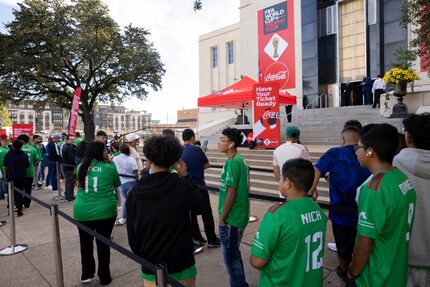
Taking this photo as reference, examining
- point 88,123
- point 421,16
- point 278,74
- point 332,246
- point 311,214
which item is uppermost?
point 278,74

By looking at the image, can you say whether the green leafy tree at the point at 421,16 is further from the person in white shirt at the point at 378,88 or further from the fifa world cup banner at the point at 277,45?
the fifa world cup banner at the point at 277,45

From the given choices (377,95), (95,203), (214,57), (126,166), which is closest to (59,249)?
(95,203)

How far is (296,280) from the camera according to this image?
180 cm

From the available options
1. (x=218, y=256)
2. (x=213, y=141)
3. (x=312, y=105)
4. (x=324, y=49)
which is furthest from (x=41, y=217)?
(x=324, y=49)

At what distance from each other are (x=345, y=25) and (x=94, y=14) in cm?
1914

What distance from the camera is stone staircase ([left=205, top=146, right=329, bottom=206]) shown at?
299 inches

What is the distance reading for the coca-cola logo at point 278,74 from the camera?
22.5 meters

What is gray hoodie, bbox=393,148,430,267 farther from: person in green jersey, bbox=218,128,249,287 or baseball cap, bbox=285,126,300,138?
baseball cap, bbox=285,126,300,138

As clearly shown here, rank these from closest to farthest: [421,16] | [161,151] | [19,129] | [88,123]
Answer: [161,151] → [421,16] → [19,129] → [88,123]

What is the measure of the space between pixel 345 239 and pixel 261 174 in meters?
A: 6.26

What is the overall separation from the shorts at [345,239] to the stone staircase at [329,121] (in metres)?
9.97

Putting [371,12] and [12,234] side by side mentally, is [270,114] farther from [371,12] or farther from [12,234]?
[371,12]

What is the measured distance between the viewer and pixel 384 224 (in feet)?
5.83

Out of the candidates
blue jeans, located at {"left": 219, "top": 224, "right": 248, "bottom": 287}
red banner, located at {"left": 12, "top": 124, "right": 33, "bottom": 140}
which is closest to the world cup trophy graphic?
red banner, located at {"left": 12, "top": 124, "right": 33, "bottom": 140}
